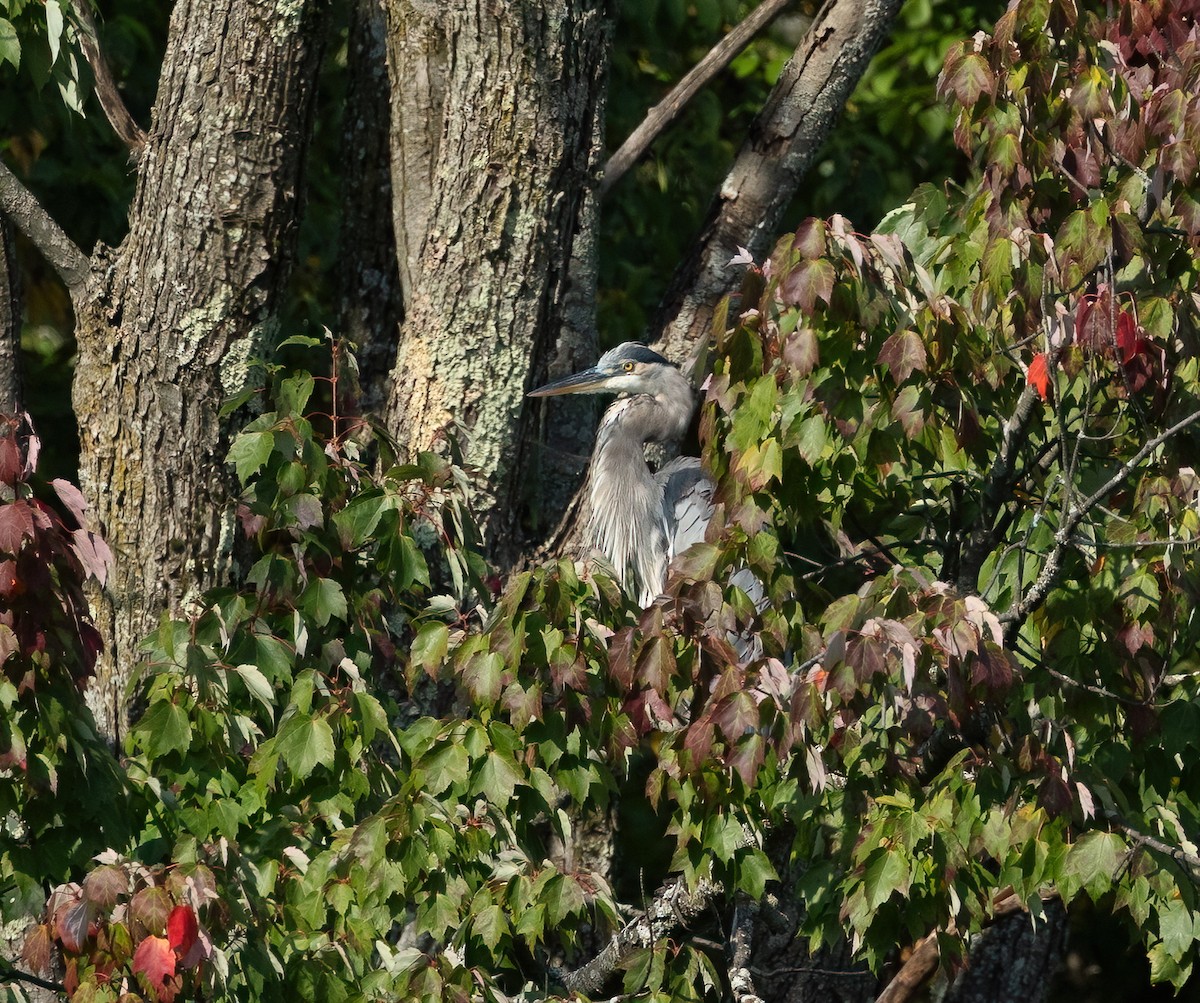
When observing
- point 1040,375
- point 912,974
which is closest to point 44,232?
point 1040,375

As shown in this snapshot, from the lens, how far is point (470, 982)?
8.43 ft

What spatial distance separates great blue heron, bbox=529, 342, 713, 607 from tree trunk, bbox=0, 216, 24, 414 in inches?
74.2

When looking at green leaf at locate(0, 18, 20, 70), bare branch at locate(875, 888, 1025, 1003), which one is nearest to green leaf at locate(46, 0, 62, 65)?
green leaf at locate(0, 18, 20, 70)

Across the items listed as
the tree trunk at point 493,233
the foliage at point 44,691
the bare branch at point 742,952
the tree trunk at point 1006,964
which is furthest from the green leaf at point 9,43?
the tree trunk at point 1006,964

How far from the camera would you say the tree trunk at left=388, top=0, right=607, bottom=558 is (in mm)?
3814

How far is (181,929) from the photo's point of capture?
2.27 meters

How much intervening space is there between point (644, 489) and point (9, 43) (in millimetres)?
2403

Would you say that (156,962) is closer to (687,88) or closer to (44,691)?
(44,691)

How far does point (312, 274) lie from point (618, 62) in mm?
1534

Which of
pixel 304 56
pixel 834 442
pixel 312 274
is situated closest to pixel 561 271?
pixel 304 56

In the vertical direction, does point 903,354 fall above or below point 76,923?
above

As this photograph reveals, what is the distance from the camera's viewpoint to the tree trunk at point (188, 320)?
357 centimetres

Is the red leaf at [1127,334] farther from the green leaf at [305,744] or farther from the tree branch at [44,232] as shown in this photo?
the tree branch at [44,232]

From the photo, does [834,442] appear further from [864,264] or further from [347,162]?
[347,162]
